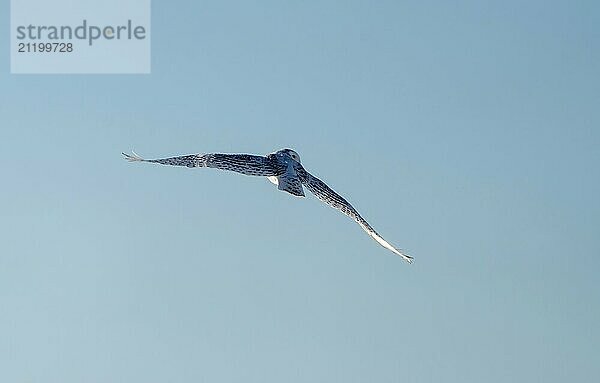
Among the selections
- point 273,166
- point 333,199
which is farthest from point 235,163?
point 333,199

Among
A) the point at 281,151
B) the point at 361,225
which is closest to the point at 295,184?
the point at 281,151

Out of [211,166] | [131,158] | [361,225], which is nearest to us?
[131,158]

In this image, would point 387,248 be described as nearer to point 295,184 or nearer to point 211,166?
point 295,184

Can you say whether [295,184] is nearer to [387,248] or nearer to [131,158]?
[387,248]

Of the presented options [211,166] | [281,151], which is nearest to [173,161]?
[211,166]

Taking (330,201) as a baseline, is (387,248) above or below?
below

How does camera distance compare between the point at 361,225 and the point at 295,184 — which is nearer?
the point at 295,184

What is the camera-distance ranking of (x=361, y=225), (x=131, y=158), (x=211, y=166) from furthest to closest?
1. (x=361, y=225)
2. (x=211, y=166)
3. (x=131, y=158)

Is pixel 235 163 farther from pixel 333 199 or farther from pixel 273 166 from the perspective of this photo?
pixel 333 199
